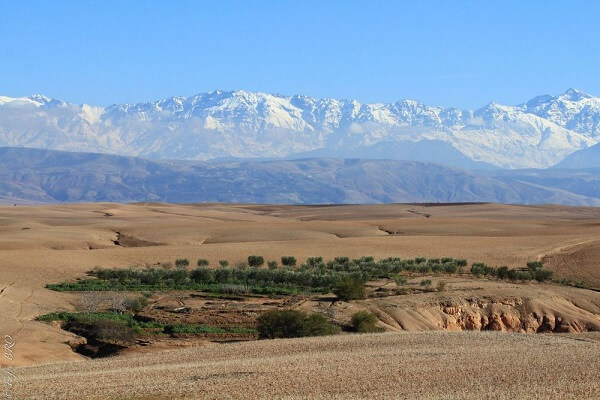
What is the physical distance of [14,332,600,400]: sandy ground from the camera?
64.2 ft

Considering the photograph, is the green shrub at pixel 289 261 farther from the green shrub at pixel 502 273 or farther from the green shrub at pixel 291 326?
the green shrub at pixel 291 326

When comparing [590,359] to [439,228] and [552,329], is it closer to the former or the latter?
[552,329]

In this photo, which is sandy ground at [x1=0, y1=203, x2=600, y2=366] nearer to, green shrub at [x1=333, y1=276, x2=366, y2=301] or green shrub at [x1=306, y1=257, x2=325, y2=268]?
green shrub at [x1=306, y1=257, x2=325, y2=268]

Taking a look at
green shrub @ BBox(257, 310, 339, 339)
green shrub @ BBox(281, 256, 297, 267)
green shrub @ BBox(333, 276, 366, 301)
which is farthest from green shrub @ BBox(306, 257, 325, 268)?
green shrub @ BBox(257, 310, 339, 339)

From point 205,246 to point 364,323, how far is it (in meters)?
32.3

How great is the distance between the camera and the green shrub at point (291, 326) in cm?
3197

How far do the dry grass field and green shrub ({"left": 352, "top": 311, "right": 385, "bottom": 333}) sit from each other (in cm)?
171

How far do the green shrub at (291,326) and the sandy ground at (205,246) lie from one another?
602cm

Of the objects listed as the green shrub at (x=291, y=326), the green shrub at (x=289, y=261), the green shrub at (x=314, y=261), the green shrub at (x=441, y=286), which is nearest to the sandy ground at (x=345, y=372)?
the green shrub at (x=291, y=326)

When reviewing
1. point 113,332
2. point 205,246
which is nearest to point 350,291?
point 113,332

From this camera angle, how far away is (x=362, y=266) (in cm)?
5191

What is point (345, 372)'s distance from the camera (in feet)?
71.5

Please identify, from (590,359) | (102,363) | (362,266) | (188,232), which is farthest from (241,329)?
(188,232)

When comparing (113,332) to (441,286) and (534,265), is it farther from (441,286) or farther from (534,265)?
(534,265)
